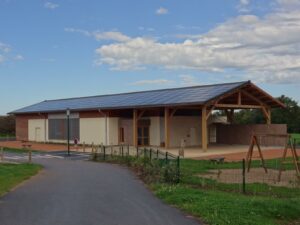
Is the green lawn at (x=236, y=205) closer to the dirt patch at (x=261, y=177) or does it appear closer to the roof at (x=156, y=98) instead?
the dirt patch at (x=261, y=177)

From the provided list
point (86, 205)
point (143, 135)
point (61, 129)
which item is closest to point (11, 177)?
point (86, 205)

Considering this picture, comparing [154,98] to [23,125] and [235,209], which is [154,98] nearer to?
[23,125]

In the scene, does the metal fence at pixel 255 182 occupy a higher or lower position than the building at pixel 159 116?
lower

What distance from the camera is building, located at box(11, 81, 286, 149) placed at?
137 ft

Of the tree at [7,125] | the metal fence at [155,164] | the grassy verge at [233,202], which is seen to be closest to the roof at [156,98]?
the metal fence at [155,164]

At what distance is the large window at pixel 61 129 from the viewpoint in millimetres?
51938

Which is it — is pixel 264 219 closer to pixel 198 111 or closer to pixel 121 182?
pixel 121 182

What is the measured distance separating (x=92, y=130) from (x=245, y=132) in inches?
601

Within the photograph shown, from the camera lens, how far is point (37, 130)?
58594 millimetres

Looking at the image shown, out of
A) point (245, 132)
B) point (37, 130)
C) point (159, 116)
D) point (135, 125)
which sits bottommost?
point (245, 132)

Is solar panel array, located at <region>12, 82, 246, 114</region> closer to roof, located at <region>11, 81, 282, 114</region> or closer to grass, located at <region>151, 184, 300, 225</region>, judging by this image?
roof, located at <region>11, 81, 282, 114</region>

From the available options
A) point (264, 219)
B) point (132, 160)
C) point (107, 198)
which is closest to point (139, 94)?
point (132, 160)

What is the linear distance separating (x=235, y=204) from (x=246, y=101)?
1508 inches

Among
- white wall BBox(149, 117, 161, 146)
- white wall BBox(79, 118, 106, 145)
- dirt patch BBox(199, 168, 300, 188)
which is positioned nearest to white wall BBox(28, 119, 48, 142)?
white wall BBox(79, 118, 106, 145)
